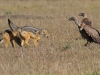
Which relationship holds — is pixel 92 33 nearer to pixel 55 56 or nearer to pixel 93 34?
pixel 93 34

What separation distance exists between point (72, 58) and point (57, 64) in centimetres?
107

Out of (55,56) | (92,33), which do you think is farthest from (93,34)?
(55,56)

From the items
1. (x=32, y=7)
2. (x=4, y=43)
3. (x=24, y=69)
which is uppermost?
(x=24, y=69)

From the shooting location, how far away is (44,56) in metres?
→ 11.0

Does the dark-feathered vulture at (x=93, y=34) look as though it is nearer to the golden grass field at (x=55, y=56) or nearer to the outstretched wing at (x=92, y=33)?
the outstretched wing at (x=92, y=33)

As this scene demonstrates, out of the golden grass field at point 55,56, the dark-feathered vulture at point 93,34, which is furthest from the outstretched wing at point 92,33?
the golden grass field at point 55,56

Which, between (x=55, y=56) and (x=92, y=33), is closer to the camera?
(x=55, y=56)

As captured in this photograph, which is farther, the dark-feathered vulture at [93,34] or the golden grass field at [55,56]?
the dark-feathered vulture at [93,34]

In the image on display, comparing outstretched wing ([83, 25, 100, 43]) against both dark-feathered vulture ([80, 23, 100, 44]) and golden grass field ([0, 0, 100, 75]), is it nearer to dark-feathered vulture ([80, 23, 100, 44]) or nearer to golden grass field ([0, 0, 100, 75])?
dark-feathered vulture ([80, 23, 100, 44])

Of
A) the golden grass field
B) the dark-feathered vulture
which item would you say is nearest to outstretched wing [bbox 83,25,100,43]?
the dark-feathered vulture

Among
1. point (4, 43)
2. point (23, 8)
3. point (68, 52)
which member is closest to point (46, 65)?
point (68, 52)

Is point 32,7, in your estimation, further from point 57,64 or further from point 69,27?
point 57,64

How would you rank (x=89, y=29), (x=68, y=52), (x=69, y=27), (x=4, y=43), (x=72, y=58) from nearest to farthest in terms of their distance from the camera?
(x=72, y=58)
(x=68, y=52)
(x=89, y=29)
(x=4, y=43)
(x=69, y=27)

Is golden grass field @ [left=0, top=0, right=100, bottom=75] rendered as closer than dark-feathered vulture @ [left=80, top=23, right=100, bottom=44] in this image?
Yes
